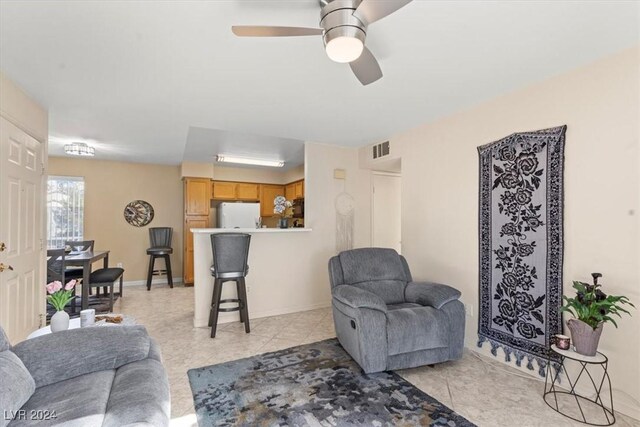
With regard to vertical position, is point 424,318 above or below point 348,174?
below

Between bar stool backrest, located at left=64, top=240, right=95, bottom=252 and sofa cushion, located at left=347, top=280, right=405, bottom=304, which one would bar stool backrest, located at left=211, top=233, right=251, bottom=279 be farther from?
bar stool backrest, located at left=64, top=240, right=95, bottom=252

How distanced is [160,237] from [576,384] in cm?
603

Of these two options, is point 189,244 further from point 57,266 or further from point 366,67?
point 366,67

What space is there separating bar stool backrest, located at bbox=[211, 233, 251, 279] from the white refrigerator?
2.84 metres

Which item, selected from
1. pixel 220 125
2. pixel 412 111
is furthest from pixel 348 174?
pixel 220 125

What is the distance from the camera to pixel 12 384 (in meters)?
1.19

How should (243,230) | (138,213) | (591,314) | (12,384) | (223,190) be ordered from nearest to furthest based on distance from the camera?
1. (12,384)
2. (591,314)
3. (243,230)
4. (138,213)
5. (223,190)

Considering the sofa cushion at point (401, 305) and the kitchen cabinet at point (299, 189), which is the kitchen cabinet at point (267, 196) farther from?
the sofa cushion at point (401, 305)

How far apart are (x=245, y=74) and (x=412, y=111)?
1.71m

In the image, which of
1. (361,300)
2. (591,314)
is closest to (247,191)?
(361,300)

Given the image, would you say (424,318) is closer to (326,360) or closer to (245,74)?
(326,360)

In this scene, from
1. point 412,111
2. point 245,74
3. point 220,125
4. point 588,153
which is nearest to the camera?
point 588,153

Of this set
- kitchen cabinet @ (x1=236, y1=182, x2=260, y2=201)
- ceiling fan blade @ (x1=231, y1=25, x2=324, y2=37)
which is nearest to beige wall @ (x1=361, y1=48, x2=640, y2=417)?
ceiling fan blade @ (x1=231, y1=25, x2=324, y2=37)

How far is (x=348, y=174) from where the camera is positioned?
456cm
